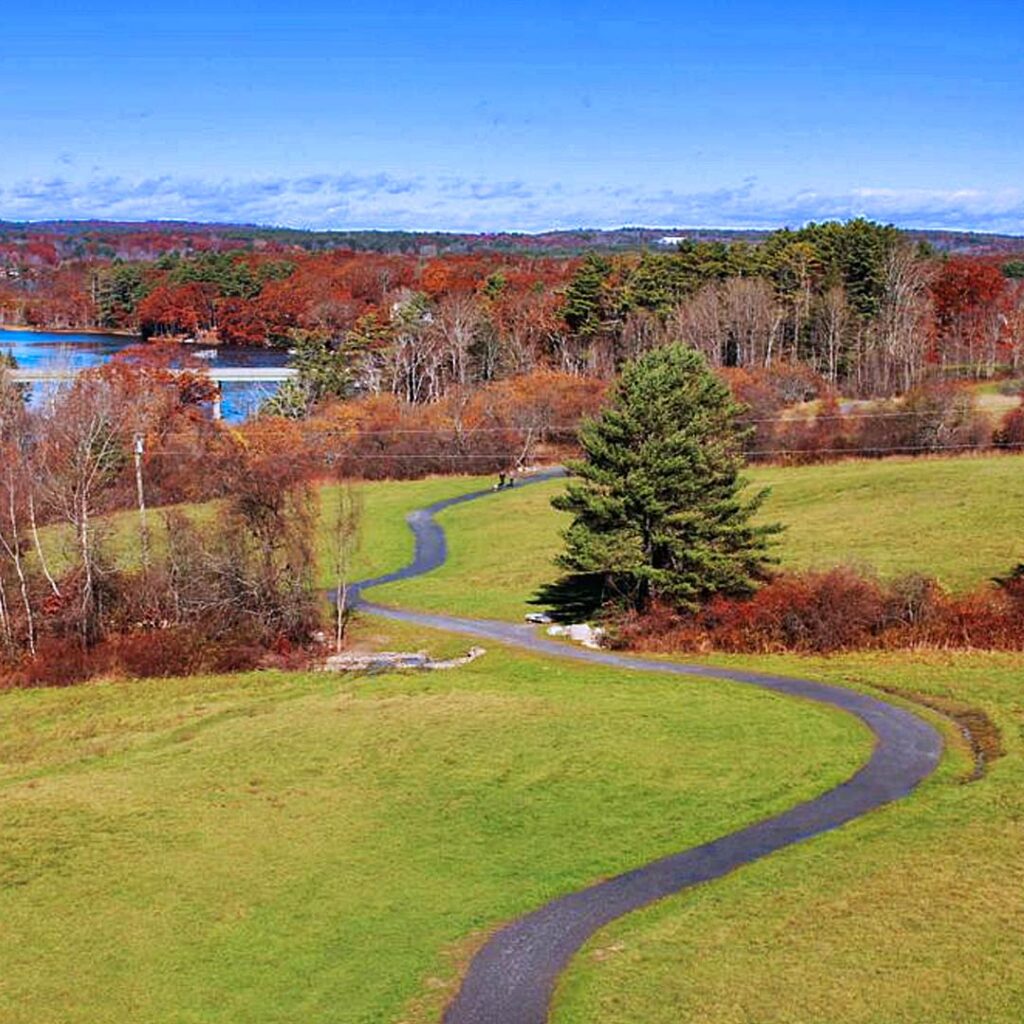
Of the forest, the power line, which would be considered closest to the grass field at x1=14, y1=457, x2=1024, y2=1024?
the power line

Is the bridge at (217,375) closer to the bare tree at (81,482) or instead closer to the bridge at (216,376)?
the bridge at (216,376)

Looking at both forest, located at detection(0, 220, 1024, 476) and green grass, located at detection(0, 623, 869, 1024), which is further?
forest, located at detection(0, 220, 1024, 476)

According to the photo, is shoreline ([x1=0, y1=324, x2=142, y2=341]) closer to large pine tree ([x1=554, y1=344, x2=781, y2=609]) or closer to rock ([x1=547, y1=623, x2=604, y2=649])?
large pine tree ([x1=554, y1=344, x2=781, y2=609])

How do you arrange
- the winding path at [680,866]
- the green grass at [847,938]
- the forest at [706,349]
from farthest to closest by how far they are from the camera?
the forest at [706,349], the winding path at [680,866], the green grass at [847,938]

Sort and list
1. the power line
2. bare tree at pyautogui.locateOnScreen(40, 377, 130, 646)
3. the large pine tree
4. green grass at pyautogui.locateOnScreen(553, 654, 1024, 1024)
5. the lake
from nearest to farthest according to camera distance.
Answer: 1. green grass at pyautogui.locateOnScreen(553, 654, 1024, 1024)
2. the large pine tree
3. bare tree at pyautogui.locateOnScreen(40, 377, 130, 646)
4. the power line
5. the lake

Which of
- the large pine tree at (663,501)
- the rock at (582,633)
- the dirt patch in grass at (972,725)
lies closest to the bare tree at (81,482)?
the rock at (582,633)

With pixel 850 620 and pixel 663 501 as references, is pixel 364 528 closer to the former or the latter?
pixel 663 501
